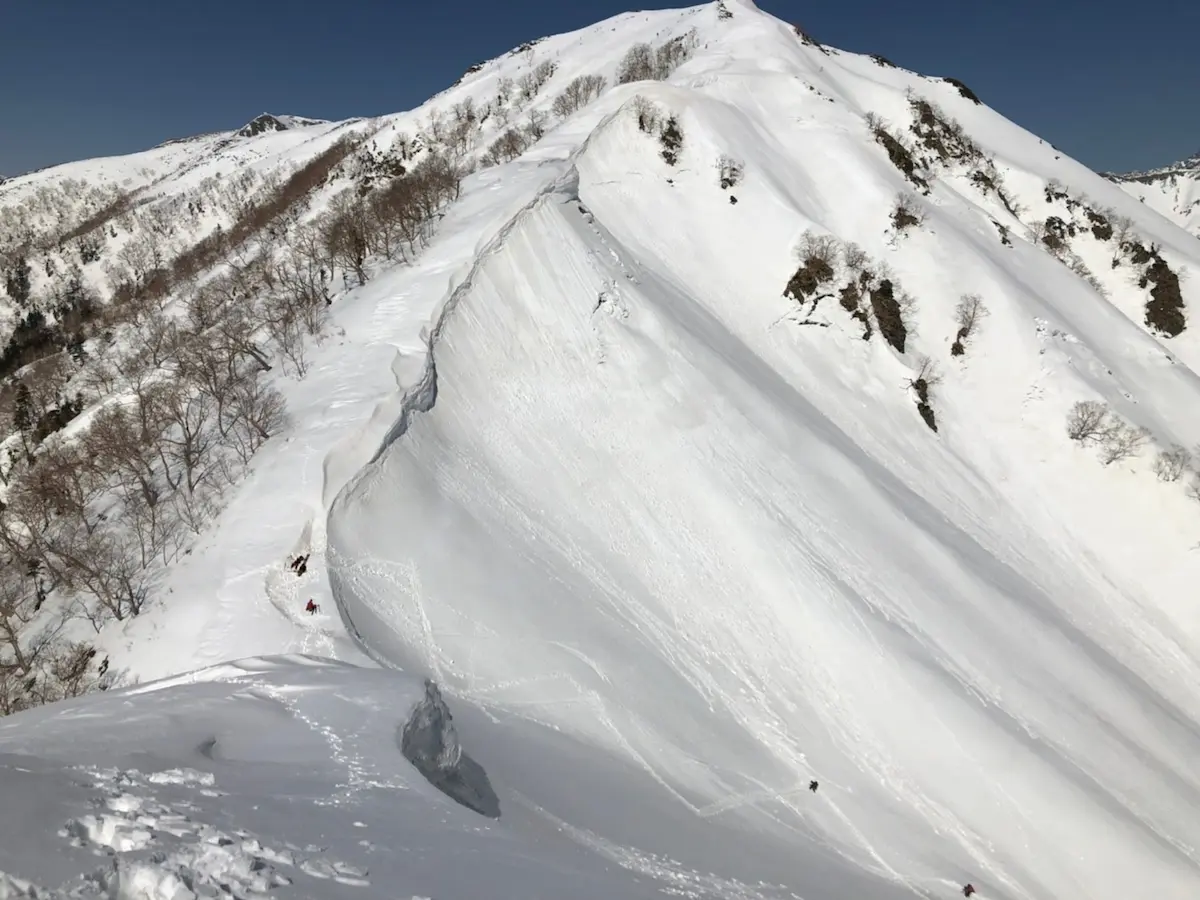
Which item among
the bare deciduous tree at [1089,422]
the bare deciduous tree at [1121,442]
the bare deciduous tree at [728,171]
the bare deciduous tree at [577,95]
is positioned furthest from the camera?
the bare deciduous tree at [577,95]

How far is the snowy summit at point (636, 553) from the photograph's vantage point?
28.5ft

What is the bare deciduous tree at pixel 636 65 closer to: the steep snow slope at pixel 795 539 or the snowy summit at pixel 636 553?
the snowy summit at pixel 636 553

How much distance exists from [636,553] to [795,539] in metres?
6.55

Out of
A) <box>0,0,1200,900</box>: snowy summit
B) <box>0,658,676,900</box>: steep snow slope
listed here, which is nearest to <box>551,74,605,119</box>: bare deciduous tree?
<box>0,0,1200,900</box>: snowy summit

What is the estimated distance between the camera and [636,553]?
2231 cm

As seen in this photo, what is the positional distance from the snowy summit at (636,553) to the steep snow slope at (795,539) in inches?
6.5

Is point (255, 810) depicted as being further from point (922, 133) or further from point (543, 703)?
point (922, 133)

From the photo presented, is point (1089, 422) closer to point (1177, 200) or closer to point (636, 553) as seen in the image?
point (636, 553)

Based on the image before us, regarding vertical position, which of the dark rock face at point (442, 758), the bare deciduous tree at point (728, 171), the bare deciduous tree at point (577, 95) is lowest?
the dark rock face at point (442, 758)

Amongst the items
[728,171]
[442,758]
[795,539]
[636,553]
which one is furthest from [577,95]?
[442,758]

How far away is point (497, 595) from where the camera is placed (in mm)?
18141

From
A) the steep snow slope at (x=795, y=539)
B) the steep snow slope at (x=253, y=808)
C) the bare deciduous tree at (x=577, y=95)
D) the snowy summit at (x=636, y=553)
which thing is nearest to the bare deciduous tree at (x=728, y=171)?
the snowy summit at (x=636, y=553)

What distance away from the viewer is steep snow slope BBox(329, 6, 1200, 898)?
17.7 metres

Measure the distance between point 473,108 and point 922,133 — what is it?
58989mm
